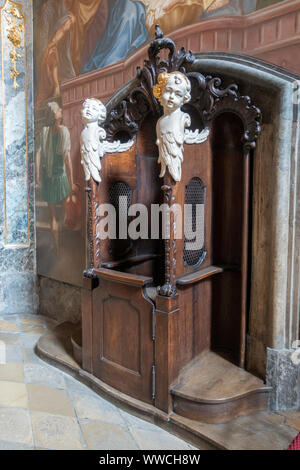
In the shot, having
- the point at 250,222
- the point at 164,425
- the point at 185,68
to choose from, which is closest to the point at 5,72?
the point at 185,68

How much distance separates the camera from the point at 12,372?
3.25m

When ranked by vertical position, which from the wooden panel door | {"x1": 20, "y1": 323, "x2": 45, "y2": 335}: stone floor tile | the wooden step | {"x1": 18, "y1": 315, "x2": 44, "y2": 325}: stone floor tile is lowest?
{"x1": 20, "y1": 323, "x2": 45, "y2": 335}: stone floor tile

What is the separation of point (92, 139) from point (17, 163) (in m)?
2.46

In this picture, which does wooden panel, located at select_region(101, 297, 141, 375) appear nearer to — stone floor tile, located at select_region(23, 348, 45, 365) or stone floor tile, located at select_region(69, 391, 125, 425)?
stone floor tile, located at select_region(69, 391, 125, 425)

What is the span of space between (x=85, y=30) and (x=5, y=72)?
1.43 metres

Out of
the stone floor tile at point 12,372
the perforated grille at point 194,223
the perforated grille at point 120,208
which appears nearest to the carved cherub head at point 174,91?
the perforated grille at point 194,223

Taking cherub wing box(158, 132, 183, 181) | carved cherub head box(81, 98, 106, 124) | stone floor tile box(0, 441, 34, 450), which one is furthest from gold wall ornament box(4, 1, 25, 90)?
stone floor tile box(0, 441, 34, 450)

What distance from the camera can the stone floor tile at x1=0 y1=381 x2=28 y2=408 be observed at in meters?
2.72

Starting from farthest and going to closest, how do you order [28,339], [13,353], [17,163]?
[17,163], [28,339], [13,353]

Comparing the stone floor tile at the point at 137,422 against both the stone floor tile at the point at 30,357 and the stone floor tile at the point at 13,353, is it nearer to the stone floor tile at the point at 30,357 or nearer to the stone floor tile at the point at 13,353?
the stone floor tile at the point at 30,357

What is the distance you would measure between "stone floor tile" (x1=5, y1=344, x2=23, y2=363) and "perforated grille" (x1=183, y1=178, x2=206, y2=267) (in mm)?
2027

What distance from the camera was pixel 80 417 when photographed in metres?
2.56

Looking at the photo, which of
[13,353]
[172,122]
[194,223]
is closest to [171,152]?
[172,122]

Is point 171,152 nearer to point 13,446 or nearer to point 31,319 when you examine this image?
point 13,446
